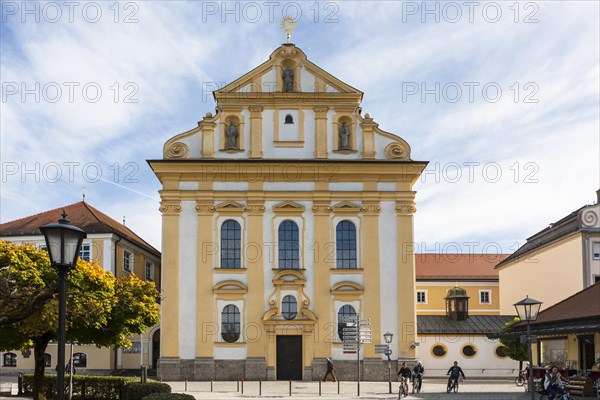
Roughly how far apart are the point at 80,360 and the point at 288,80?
67.3ft

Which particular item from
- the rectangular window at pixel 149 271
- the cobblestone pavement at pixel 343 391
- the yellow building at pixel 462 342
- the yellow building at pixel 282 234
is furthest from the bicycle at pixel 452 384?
the rectangular window at pixel 149 271

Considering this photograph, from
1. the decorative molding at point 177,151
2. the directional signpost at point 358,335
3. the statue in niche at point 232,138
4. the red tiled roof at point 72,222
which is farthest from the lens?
the red tiled roof at point 72,222

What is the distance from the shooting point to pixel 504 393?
115ft

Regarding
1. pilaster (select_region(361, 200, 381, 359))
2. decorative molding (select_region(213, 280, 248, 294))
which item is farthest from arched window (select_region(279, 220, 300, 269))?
pilaster (select_region(361, 200, 381, 359))

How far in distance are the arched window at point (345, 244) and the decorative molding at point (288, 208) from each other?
7.64 feet

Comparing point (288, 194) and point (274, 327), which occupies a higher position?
point (288, 194)

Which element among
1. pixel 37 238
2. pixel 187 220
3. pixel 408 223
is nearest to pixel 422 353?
pixel 408 223

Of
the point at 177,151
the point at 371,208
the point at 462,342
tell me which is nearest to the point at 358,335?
the point at 371,208

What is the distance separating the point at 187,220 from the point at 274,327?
7516mm

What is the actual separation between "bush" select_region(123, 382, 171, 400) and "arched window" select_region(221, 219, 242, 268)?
19.7 metres

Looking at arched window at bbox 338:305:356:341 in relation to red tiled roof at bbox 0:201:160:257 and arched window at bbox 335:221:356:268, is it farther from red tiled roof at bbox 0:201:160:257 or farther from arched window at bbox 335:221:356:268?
red tiled roof at bbox 0:201:160:257

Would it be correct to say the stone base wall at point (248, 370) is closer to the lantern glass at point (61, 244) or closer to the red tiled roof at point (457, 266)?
the lantern glass at point (61, 244)

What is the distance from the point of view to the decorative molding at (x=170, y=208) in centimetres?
4438

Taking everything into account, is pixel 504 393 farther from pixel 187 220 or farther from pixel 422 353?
pixel 187 220
